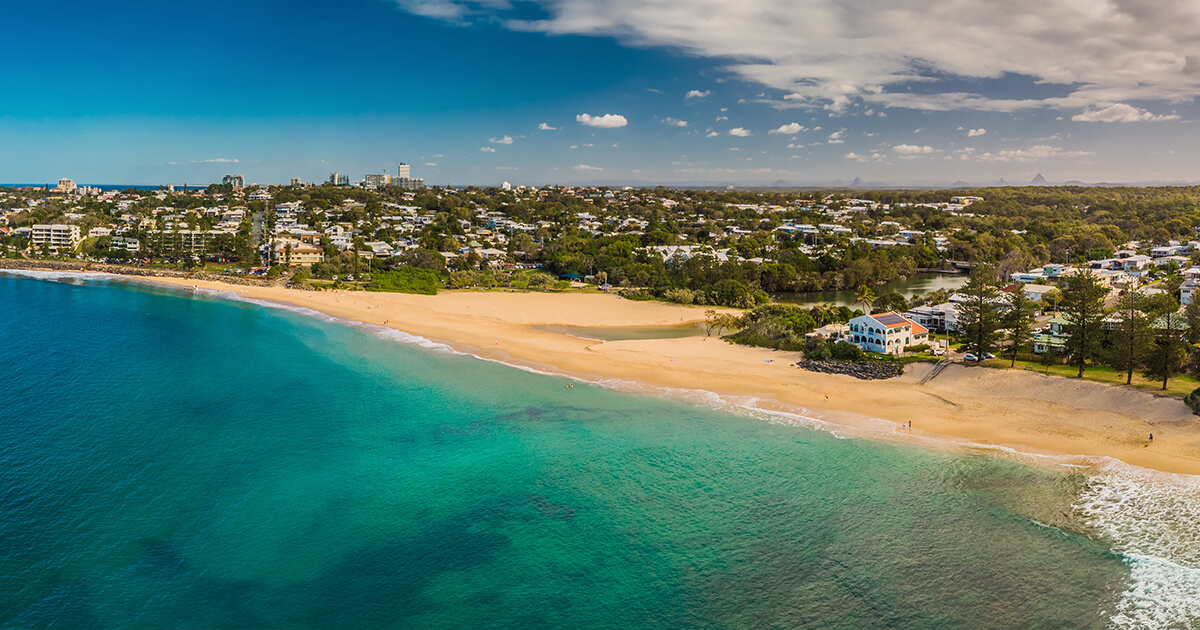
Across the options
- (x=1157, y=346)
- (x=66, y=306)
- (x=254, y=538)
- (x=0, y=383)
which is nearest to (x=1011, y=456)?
(x=1157, y=346)

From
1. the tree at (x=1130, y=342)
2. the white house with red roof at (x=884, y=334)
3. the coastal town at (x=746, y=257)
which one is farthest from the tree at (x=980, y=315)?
the tree at (x=1130, y=342)

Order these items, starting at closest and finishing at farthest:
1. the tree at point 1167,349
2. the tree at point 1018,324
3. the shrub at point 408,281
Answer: the tree at point 1167,349 < the tree at point 1018,324 < the shrub at point 408,281

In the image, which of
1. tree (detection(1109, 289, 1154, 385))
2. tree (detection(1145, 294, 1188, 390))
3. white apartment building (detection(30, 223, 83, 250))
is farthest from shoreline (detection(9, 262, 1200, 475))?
white apartment building (detection(30, 223, 83, 250))

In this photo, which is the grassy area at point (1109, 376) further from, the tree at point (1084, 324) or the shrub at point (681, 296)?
the shrub at point (681, 296)

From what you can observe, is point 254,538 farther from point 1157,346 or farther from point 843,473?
point 1157,346

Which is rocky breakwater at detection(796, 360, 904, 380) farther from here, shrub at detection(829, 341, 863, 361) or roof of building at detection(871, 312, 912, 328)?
roof of building at detection(871, 312, 912, 328)

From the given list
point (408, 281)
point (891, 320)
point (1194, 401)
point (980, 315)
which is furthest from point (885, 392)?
point (408, 281)
